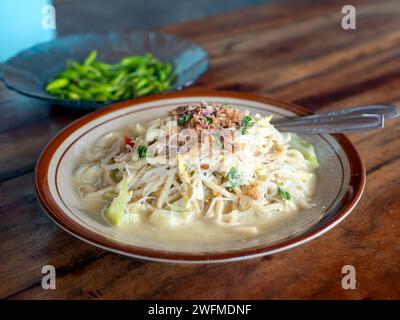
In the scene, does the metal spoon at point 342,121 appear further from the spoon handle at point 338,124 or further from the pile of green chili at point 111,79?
the pile of green chili at point 111,79

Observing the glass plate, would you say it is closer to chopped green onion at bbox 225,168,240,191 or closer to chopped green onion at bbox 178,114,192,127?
chopped green onion at bbox 178,114,192,127

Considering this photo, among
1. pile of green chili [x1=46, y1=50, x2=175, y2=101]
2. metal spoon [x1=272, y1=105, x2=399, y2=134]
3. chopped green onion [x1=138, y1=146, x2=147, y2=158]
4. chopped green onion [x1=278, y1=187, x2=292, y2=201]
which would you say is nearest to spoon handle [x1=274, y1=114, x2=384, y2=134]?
metal spoon [x1=272, y1=105, x2=399, y2=134]

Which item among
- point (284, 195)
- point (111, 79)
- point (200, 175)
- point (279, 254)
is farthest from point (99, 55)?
point (279, 254)

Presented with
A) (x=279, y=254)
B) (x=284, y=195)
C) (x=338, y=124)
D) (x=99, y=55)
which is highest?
(x=99, y=55)

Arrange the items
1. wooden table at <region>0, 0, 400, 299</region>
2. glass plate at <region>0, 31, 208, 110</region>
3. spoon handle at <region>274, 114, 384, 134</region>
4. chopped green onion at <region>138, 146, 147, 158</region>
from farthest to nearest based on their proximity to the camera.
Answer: glass plate at <region>0, 31, 208, 110</region> < spoon handle at <region>274, 114, 384, 134</region> < chopped green onion at <region>138, 146, 147, 158</region> < wooden table at <region>0, 0, 400, 299</region>

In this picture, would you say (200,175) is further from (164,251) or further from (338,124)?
(338,124)
